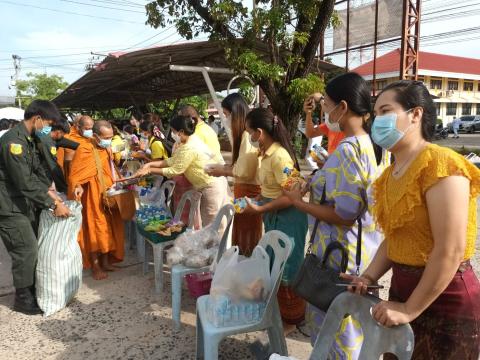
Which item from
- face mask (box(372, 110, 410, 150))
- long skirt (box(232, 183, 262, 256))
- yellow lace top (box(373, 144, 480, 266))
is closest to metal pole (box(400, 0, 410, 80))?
long skirt (box(232, 183, 262, 256))

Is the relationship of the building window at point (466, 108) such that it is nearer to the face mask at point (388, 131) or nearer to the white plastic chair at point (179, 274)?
the white plastic chair at point (179, 274)

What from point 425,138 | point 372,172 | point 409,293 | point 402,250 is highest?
point 425,138

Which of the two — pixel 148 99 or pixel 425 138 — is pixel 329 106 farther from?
pixel 148 99

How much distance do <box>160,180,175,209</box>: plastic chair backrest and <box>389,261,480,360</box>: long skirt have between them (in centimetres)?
314

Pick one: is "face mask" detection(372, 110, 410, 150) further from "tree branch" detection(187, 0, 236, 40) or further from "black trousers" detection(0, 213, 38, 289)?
"tree branch" detection(187, 0, 236, 40)

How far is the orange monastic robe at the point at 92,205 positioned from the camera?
3594 millimetres

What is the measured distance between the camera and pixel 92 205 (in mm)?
3656

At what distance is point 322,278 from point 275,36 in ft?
13.5

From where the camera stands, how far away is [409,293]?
1287mm

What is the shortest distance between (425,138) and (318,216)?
0.61 metres

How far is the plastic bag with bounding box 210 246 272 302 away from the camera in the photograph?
1.91 m

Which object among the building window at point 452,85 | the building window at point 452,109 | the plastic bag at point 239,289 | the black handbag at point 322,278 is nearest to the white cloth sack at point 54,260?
the plastic bag at point 239,289

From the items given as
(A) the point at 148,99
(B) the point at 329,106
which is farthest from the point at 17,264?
(A) the point at 148,99

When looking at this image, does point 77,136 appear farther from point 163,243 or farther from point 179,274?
point 179,274
